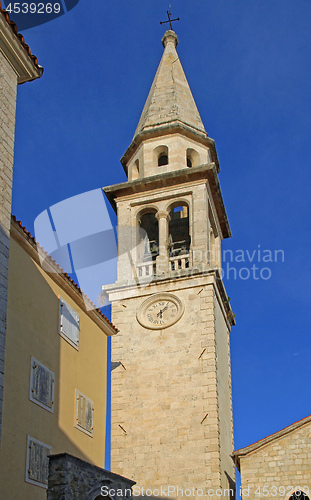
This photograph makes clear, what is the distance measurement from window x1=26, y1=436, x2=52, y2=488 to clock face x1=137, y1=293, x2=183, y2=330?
459 inches

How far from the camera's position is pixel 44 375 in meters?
16.5

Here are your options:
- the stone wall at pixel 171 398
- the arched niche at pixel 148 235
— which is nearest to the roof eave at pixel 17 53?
the stone wall at pixel 171 398

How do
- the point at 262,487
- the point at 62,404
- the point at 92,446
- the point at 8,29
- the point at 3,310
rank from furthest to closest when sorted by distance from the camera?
the point at 262,487, the point at 92,446, the point at 62,404, the point at 8,29, the point at 3,310

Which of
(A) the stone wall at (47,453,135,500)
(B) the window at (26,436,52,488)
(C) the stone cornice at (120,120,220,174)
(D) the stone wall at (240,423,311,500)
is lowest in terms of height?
(A) the stone wall at (47,453,135,500)

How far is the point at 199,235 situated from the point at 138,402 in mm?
7143

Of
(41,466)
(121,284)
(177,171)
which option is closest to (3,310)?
(41,466)

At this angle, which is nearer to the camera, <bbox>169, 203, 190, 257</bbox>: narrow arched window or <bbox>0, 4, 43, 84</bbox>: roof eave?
<bbox>0, 4, 43, 84</bbox>: roof eave

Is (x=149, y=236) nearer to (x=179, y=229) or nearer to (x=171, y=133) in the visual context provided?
(x=179, y=229)

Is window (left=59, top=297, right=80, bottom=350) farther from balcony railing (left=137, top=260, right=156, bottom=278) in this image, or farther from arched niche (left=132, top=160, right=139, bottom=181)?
arched niche (left=132, top=160, right=139, bottom=181)

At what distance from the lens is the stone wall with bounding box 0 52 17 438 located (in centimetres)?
1265

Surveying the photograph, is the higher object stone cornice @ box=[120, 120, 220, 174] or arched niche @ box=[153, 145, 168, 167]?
stone cornice @ box=[120, 120, 220, 174]

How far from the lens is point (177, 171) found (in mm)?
30078

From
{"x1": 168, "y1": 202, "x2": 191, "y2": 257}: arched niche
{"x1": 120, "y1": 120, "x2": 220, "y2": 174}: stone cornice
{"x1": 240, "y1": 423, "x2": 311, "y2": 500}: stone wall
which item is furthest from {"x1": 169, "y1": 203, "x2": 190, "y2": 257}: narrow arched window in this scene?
{"x1": 240, "y1": 423, "x2": 311, "y2": 500}: stone wall

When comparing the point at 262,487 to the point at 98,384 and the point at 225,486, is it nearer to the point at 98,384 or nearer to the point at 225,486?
the point at 225,486
